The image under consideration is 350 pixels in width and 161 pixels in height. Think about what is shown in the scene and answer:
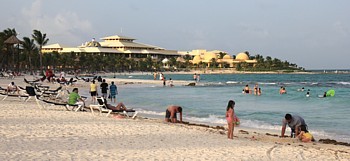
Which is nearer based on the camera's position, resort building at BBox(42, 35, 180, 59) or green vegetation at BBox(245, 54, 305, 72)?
resort building at BBox(42, 35, 180, 59)

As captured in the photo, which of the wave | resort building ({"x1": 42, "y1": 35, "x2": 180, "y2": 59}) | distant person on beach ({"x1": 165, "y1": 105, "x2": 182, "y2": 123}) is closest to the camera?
the wave

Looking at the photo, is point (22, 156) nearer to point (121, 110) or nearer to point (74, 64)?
point (121, 110)

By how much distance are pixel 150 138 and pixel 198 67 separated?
128 metres

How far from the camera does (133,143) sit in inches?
338

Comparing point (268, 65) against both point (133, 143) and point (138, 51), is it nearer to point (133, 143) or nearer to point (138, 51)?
point (138, 51)

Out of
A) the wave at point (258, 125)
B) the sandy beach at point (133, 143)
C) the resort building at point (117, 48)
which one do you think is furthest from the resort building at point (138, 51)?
the sandy beach at point (133, 143)

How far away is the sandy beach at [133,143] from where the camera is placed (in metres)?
7.34

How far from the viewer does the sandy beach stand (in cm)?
734

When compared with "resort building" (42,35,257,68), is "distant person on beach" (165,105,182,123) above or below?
below

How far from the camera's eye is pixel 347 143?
1052 cm

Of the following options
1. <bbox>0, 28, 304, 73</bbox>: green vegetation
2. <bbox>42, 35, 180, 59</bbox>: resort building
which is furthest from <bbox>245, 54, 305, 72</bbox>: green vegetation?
<bbox>42, 35, 180, 59</bbox>: resort building

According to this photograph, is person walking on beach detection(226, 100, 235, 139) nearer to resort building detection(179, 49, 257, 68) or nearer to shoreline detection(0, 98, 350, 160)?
shoreline detection(0, 98, 350, 160)

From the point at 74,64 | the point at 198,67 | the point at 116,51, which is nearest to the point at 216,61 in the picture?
the point at 198,67

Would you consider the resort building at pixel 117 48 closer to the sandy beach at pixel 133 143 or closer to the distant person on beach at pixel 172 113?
the distant person on beach at pixel 172 113
